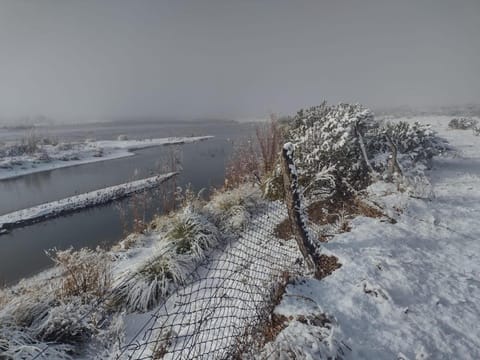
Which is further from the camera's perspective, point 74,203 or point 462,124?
point 462,124

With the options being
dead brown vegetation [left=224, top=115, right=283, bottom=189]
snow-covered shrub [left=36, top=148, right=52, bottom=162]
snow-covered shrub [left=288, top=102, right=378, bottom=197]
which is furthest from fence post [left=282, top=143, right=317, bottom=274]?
snow-covered shrub [left=36, top=148, right=52, bottom=162]

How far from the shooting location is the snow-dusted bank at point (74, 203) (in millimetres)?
8730

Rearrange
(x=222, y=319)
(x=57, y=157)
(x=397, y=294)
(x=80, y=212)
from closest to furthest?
(x=397, y=294)
(x=222, y=319)
(x=80, y=212)
(x=57, y=157)

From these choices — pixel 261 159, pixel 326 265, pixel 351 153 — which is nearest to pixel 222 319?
pixel 326 265

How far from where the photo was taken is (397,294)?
224cm

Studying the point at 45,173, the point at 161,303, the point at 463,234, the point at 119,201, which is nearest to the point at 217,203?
the point at 161,303

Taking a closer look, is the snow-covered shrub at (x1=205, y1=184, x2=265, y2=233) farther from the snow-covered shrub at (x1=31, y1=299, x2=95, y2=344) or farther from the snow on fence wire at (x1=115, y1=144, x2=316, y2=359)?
the snow-covered shrub at (x1=31, y1=299, x2=95, y2=344)

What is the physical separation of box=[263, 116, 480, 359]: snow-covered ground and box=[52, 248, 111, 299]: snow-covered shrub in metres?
2.66

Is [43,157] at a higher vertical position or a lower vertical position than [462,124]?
lower

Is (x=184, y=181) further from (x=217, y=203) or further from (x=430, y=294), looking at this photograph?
(x=430, y=294)

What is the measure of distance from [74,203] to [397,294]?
11220 mm

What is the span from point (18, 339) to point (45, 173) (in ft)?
53.3

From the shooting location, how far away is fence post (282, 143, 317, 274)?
2.51 metres

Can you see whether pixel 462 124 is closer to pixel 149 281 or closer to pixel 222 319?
pixel 222 319
